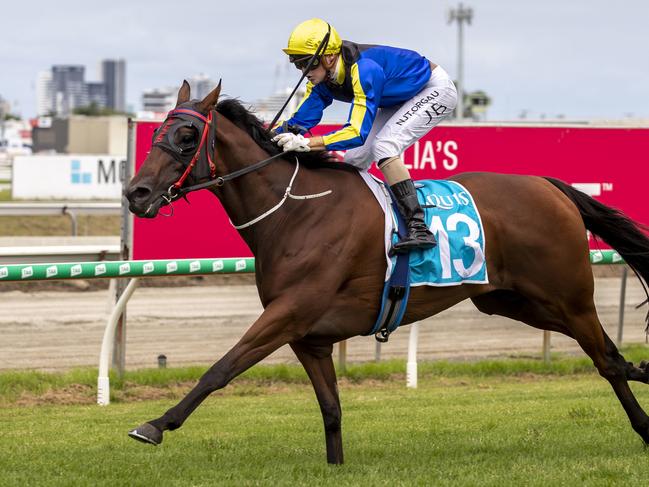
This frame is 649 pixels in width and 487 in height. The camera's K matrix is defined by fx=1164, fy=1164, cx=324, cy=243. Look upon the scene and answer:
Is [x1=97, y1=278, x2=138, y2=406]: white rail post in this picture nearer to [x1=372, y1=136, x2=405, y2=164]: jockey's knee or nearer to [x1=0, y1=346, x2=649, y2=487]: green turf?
[x1=0, y1=346, x2=649, y2=487]: green turf

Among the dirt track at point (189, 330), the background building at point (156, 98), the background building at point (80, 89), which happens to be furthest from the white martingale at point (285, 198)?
the background building at point (80, 89)

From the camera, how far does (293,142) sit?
5410 millimetres

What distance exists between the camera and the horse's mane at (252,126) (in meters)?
5.53

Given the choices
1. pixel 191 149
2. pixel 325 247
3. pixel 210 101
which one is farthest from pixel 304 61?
pixel 325 247

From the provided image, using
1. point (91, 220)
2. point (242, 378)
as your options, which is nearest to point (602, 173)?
point (242, 378)

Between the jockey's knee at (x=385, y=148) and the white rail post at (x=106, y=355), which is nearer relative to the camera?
the jockey's knee at (x=385, y=148)

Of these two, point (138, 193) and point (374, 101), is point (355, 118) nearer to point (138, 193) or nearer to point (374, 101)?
point (374, 101)

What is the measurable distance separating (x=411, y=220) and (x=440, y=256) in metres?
0.25

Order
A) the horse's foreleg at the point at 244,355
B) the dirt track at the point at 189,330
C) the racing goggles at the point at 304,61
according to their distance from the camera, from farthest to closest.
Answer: the dirt track at the point at 189,330, the racing goggles at the point at 304,61, the horse's foreleg at the point at 244,355

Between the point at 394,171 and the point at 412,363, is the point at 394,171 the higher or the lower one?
the higher one

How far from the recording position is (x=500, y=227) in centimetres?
593

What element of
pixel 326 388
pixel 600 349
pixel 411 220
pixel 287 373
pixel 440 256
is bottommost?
pixel 287 373

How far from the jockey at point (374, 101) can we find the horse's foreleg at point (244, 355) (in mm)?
678

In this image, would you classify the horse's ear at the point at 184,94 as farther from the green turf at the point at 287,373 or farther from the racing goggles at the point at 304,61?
the green turf at the point at 287,373
